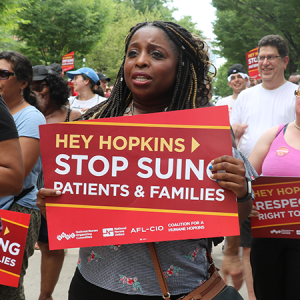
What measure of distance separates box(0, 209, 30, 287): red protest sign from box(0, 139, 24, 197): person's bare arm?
33cm

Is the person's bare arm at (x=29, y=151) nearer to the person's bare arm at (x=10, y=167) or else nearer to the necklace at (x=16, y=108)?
the necklace at (x=16, y=108)

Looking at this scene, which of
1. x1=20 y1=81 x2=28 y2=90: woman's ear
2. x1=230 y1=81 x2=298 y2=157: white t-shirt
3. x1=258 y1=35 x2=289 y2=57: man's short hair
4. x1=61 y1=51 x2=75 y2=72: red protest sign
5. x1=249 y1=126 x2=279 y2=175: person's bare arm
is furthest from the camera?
x1=61 y1=51 x2=75 y2=72: red protest sign

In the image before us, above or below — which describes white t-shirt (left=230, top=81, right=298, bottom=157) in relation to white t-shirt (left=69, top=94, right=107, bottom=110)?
below

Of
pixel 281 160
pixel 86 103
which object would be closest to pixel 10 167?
pixel 281 160

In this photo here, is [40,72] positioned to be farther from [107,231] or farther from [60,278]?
[107,231]

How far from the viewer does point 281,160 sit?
2787 millimetres

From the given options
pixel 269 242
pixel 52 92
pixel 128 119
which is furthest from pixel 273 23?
pixel 128 119

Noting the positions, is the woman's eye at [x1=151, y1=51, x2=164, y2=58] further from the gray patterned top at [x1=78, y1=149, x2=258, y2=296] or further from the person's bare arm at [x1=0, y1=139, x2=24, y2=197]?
the person's bare arm at [x1=0, y1=139, x2=24, y2=197]

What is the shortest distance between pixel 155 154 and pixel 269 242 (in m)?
1.55

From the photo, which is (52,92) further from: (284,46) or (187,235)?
(187,235)

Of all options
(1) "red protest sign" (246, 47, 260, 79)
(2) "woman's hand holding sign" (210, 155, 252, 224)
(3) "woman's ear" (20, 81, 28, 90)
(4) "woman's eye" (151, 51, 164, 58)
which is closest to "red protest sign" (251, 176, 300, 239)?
(2) "woman's hand holding sign" (210, 155, 252, 224)

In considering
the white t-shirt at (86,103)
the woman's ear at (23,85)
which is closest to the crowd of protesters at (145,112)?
the woman's ear at (23,85)

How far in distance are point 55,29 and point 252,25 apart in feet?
40.8

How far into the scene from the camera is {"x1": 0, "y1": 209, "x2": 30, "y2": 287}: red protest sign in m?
2.31
